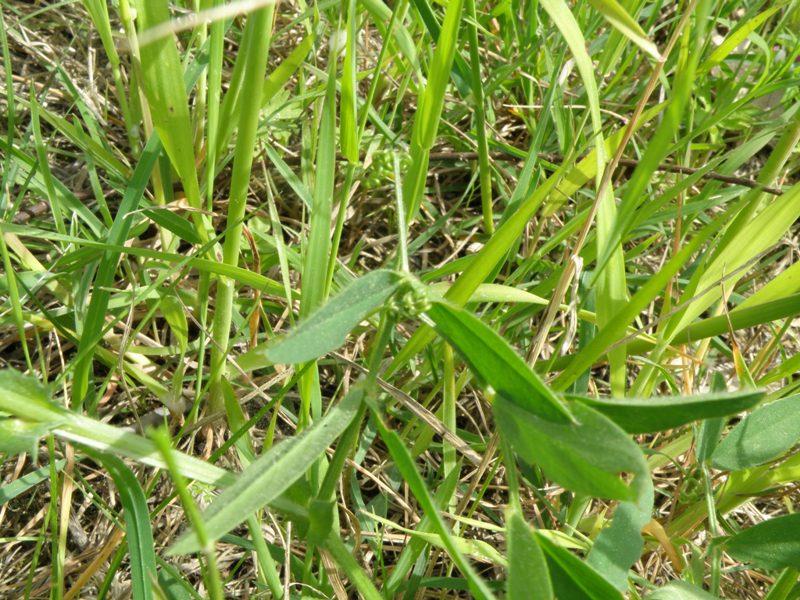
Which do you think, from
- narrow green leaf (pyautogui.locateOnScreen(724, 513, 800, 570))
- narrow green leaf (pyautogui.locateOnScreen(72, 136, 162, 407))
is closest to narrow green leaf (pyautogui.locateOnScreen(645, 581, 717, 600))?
narrow green leaf (pyautogui.locateOnScreen(724, 513, 800, 570))

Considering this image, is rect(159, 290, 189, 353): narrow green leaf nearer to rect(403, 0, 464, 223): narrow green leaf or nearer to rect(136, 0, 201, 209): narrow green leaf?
rect(136, 0, 201, 209): narrow green leaf

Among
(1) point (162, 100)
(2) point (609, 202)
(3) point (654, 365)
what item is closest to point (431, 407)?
(3) point (654, 365)

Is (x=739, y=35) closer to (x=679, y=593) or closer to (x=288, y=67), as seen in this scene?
(x=288, y=67)

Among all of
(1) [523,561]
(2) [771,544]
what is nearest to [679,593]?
(2) [771,544]

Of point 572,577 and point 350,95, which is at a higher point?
point 350,95

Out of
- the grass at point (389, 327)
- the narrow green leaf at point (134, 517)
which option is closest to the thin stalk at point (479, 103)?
the grass at point (389, 327)

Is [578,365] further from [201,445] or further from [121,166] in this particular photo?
[121,166]
